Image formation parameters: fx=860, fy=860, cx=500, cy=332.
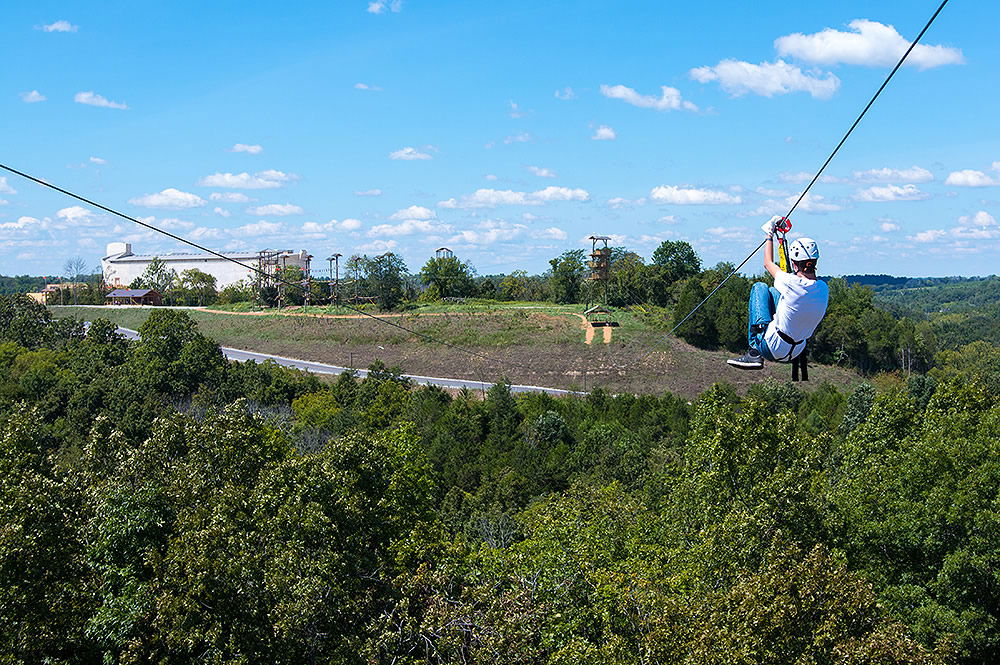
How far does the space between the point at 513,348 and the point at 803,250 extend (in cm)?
6466

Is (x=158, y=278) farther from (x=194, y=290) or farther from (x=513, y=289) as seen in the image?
(x=513, y=289)

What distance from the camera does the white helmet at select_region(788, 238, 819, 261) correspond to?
31.4 ft

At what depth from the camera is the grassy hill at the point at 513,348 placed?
67.1m

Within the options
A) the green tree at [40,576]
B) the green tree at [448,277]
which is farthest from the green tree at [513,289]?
the green tree at [40,576]

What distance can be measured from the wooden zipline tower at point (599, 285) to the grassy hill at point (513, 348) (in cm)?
154

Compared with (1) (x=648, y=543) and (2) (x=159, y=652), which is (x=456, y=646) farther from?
(1) (x=648, y=543)

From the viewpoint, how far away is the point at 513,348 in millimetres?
74188

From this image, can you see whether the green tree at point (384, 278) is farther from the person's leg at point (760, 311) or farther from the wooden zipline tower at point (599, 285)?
the person's leg at point (760, 311)

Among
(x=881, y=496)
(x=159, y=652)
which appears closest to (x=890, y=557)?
(x=881, y=496)

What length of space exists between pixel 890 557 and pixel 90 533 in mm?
20205

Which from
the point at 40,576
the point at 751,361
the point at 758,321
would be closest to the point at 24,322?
the point at 40,576

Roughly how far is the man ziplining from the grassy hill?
53182mm

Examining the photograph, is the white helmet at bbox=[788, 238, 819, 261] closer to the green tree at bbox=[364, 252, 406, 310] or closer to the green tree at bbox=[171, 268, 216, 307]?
the green tree at bbox=[364, 252, 406, 310]

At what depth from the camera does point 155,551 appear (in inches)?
605
